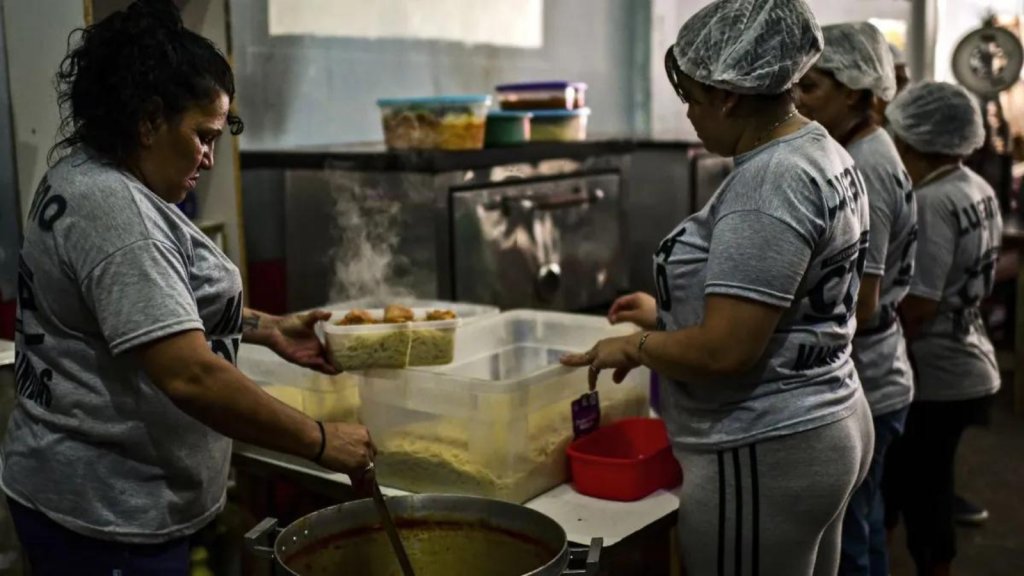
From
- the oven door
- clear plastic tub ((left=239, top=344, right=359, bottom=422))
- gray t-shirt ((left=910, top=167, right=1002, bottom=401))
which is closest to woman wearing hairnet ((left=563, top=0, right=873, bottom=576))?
clear plastic tub ((left=239, top=344, right=359, bottom=422))

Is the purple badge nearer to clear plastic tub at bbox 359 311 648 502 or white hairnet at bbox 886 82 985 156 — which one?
clear plastic tub at bbox 359 311 648 502

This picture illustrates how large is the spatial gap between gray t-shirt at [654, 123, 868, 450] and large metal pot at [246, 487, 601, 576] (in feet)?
0.98

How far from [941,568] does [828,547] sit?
130cm

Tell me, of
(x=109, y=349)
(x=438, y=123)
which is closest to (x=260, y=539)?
(x=109, y=349)

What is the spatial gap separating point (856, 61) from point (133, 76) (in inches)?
62.0

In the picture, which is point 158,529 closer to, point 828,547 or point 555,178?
point 828,547

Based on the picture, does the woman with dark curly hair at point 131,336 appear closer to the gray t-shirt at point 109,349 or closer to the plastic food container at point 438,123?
the gray t-shirt at point 109,349

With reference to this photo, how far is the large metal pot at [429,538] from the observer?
1575 mm

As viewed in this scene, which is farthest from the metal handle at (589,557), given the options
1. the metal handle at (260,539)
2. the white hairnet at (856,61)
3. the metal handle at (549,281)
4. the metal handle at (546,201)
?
the metal handle at (549,281)

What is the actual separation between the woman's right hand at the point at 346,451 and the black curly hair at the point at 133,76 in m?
0.48

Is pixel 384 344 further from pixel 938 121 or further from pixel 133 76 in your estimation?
pixel 938 121

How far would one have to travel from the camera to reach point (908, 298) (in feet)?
8.98

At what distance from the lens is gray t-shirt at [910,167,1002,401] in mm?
2736

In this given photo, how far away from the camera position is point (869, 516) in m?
2.45
